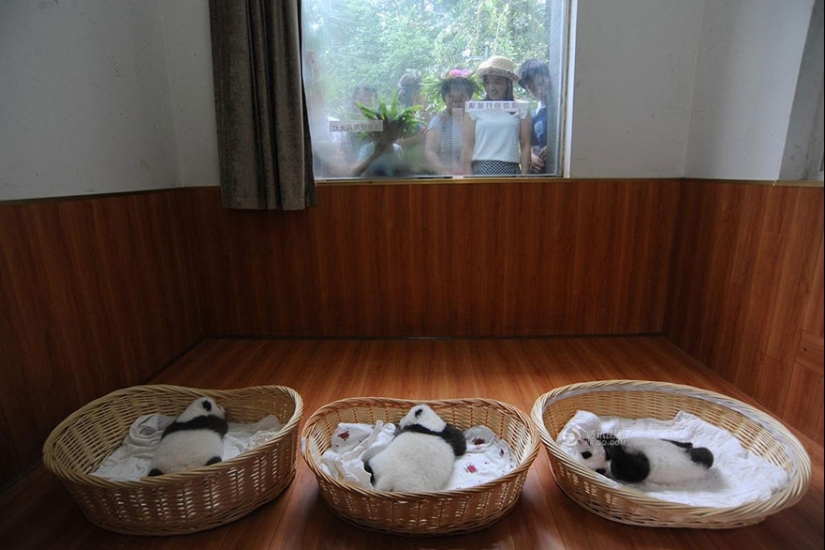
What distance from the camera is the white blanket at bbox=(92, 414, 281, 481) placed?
1196mm

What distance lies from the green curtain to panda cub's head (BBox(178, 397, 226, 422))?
954 mm

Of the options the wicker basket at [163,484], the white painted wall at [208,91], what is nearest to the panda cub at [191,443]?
the wicker basket at [163,484]

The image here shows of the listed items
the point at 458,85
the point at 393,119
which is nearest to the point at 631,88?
the point at 458,85

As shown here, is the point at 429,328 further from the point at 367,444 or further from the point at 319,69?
the point at 319,69

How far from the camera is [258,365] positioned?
1910 mm

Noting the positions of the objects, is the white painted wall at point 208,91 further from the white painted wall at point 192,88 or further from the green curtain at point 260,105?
the green curtain at point 260,105

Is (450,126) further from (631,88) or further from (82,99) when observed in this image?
(82,99)

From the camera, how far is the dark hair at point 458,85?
199 centimetres

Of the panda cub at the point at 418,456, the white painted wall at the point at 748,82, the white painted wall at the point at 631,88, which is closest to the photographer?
the white painted wall at the point at 748,82

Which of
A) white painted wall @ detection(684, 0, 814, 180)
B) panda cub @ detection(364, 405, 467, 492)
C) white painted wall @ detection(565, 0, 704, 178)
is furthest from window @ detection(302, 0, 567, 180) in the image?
panda cub @ detection(364, 405, 467, 492)

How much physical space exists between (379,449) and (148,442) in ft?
2.48

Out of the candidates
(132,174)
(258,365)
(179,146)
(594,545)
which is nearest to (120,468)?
(258,365)

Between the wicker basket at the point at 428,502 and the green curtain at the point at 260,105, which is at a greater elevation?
the green curtain at the point at 260,105

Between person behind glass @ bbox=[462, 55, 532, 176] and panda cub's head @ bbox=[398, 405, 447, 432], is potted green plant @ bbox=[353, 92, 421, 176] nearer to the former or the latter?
person behind glass @ bbox=[462, 55, 532, 176]
